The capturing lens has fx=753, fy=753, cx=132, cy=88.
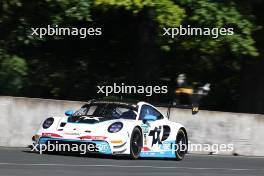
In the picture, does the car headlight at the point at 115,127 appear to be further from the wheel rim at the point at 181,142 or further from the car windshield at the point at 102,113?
the wheel rim at the point at 181,142

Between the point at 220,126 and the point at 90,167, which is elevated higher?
the point at 220,126

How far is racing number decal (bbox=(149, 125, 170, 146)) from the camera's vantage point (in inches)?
589

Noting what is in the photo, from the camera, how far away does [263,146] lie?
1980 cm

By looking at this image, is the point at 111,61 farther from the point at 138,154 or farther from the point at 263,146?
the point at 138,154

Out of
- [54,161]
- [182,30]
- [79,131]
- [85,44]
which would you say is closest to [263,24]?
[182,30]

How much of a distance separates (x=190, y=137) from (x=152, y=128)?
14.8 feet

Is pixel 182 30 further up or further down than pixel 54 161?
further up

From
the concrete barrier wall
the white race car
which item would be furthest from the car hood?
the concrete barrier wall

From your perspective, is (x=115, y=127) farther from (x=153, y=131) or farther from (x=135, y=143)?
(x=153, y=131)

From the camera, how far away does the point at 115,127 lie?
13.9 metres

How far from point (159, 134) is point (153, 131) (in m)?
0.28

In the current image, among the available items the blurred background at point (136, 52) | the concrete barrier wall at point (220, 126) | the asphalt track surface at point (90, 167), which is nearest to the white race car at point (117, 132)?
the asphalt track surface at point (90, 167)

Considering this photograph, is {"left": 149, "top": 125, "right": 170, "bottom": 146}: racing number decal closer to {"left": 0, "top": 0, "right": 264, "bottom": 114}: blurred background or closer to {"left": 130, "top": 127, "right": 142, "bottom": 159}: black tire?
{"left": 130, "top": 127, "right": 142, "bottom": 159}: black tire

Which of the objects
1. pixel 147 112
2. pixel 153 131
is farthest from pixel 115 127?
pixel 147 112
